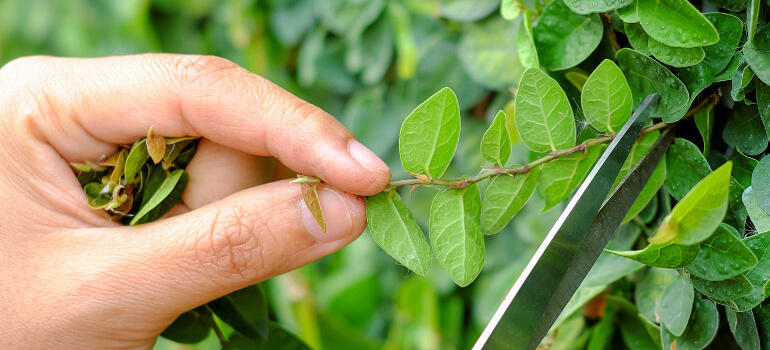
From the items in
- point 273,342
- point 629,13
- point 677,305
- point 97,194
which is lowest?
point 273,342

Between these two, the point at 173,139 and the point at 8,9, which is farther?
the point at 8,9

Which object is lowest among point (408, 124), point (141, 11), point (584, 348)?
point (584, 348)

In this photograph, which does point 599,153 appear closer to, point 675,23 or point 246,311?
point 675,23

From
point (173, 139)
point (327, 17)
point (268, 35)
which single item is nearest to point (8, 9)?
point (268, 35)

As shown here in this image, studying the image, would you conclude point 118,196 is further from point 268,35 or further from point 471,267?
point 268,35

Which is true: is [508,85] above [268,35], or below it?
above

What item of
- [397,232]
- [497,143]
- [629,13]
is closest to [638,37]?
[629,13]

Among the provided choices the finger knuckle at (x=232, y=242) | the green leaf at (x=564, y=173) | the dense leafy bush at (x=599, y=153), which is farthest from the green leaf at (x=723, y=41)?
the finger knuckle at (x=232, y=242)

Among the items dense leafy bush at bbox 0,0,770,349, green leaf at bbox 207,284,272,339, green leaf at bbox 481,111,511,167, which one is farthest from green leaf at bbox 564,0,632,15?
green leaf at bbox 207,284,272,339
